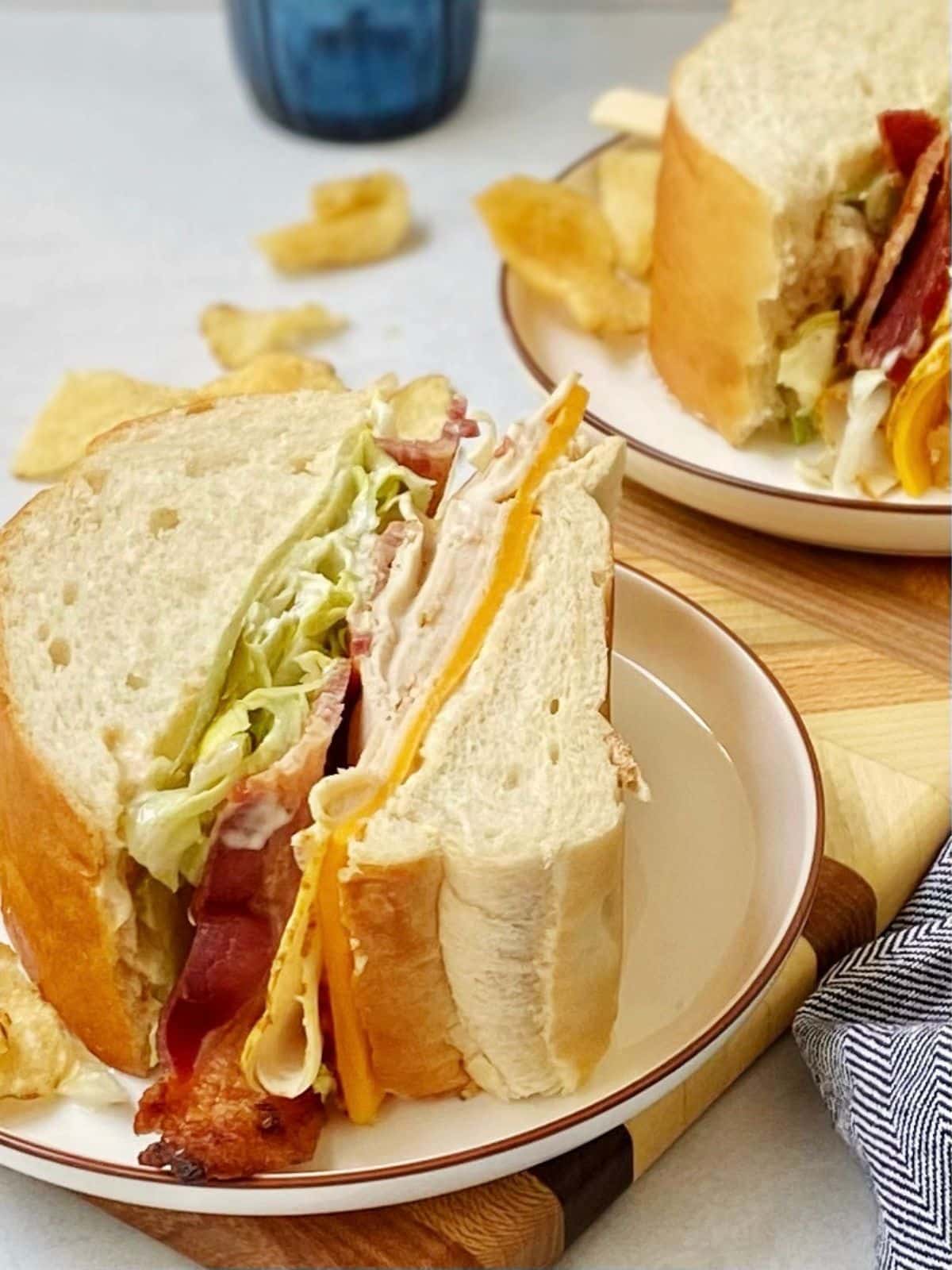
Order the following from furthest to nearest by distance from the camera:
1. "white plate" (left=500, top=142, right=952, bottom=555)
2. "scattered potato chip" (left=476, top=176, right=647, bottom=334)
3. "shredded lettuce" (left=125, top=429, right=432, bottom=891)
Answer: "scattered potato chip" (left=476, top=176, right=647, bottom=334) < "white plate" (left=500, top=142, right=952, bottom=555) < "shredded lettuce" (left=125, top=429, right=432, bottom=891)

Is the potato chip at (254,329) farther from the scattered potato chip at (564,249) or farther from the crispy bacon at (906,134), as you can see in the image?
the crispy bacon at (906,134)

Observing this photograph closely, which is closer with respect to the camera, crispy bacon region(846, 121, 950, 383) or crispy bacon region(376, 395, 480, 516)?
crispy bacon region(376, 395, 480, 516)

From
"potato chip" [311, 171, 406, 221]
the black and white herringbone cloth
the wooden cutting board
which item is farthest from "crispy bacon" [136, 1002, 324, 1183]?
"potato chip" [311, 171, 406, 221]

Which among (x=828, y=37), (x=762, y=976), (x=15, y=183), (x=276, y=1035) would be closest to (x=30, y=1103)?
A: (x=276, y=1035)

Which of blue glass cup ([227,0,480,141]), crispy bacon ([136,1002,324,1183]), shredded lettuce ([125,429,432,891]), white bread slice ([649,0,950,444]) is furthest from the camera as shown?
blue glass cup ([227,0,480,141])

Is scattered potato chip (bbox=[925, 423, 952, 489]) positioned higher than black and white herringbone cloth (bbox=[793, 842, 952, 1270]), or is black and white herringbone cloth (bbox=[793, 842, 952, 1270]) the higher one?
scattered potato chip (bbox=[925, 423, 952, 489])

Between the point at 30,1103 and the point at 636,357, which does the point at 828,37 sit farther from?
the point at 30,1103

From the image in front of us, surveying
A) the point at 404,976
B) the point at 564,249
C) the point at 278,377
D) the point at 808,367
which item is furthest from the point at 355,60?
the point at 404,976

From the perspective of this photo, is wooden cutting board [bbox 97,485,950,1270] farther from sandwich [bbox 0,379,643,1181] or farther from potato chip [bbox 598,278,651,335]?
potato chip [bbox 598,278,651,335]
